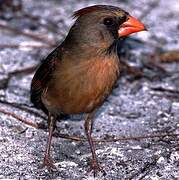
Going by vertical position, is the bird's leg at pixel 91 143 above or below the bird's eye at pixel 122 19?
below

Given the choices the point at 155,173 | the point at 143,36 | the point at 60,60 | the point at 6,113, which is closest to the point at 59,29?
the point at 143,36

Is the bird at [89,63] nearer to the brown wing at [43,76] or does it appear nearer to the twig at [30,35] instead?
the brown wing at [43,76]

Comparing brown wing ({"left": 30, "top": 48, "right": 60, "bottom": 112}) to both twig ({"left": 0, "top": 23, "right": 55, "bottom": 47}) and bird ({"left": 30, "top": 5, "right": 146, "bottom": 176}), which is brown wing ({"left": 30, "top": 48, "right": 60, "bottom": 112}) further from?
twig ({"left": 0, "top": 23, "right": 55, "bottom": 47})

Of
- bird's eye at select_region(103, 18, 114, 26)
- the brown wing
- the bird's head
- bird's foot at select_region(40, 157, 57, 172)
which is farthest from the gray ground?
bird's eye at select_region(103, 18, 114, 26)

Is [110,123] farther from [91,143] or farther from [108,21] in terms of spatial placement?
[108,21]

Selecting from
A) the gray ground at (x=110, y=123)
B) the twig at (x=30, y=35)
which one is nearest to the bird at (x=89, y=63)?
the gray ground at (x=110, y=123)

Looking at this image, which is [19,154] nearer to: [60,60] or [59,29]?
[60,60]
